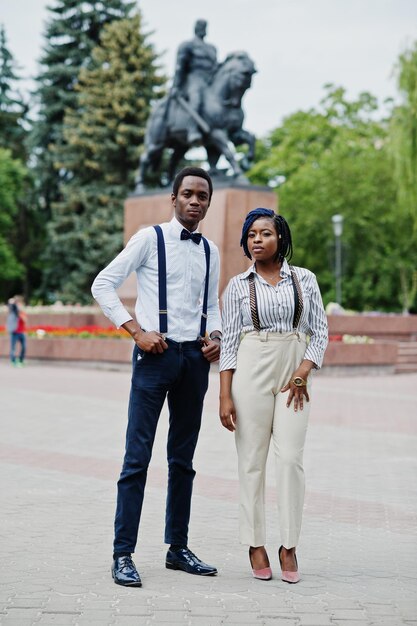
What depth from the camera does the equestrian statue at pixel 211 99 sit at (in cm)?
2141

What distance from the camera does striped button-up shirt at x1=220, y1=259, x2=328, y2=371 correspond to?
15.5 feet

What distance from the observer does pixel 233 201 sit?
21547mm

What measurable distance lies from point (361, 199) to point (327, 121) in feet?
24.4

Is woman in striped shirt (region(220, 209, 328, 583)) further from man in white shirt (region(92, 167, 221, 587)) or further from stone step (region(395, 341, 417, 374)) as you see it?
stone step (region(395, 341, 417, 374))

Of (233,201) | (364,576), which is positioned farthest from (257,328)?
(233,201)

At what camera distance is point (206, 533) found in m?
5.79

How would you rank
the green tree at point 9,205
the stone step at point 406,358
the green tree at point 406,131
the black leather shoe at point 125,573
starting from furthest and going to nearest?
1. the green tree at point 9,205
2. the green tree at point 406,131
3. the stone step at point 406,358
4. the black leather shoe at point 125,573

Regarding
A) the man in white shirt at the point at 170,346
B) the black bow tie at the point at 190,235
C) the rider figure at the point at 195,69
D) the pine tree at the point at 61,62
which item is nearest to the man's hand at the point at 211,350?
the man in white shirt at the point at 170,346

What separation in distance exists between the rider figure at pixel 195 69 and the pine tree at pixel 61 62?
78.1 ft

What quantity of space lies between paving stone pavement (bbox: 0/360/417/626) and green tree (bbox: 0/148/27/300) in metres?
37.1

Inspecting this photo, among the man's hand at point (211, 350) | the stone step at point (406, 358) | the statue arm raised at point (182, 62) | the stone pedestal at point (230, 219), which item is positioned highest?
the statue arm raised at point (182, 62)

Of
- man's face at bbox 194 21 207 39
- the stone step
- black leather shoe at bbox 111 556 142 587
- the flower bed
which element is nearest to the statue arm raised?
man's face at bbox 194 21 207 39

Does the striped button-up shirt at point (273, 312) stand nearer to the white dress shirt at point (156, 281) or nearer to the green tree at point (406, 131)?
the white dress shirt at point (156, 281)

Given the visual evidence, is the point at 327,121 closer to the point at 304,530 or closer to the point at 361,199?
the point at 361,199
